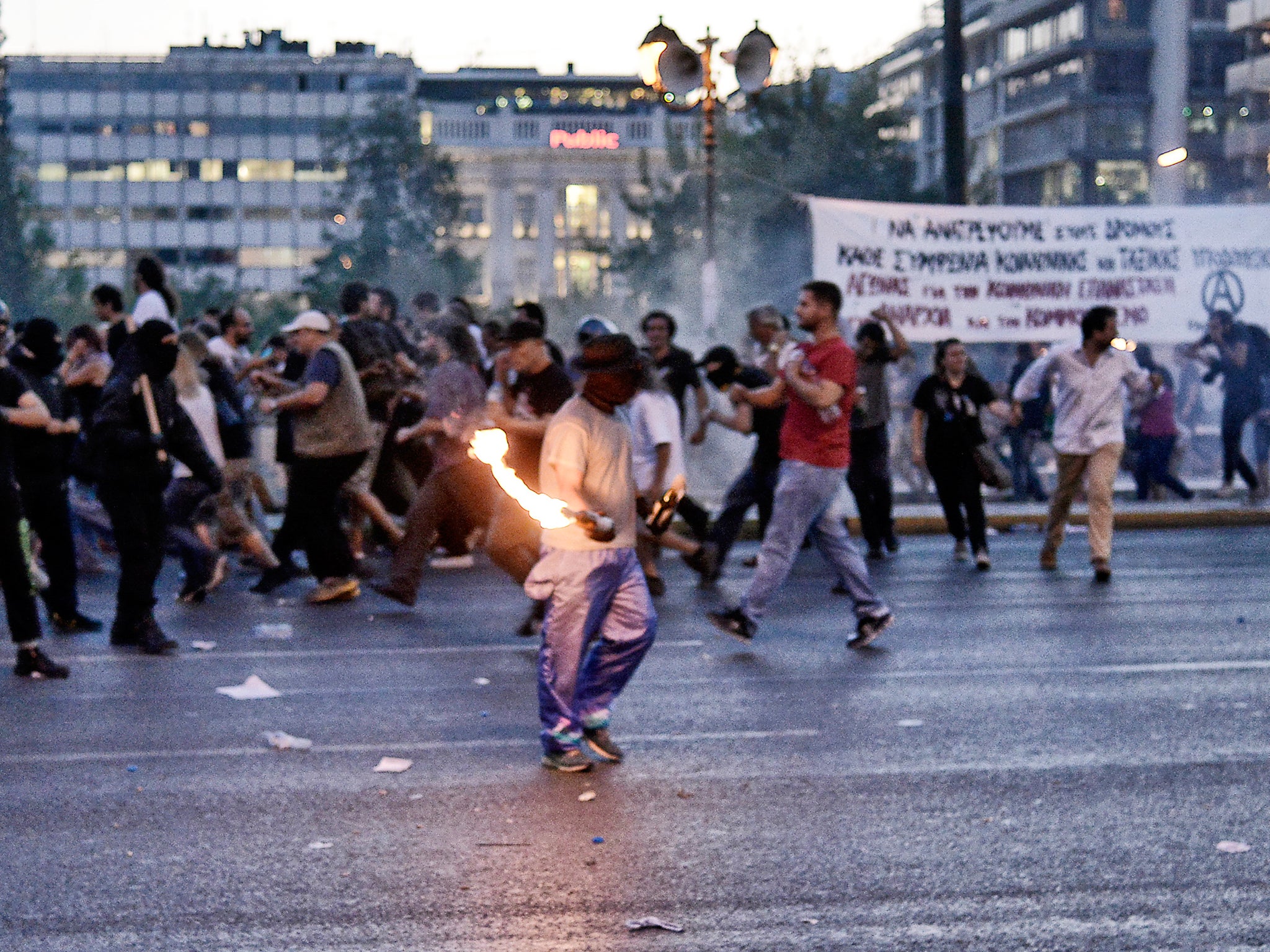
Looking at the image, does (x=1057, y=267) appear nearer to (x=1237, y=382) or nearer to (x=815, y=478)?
(x=1237, y=382)

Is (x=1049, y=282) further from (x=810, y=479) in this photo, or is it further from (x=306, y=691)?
(x=306, y=691)

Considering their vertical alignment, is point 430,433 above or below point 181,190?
below

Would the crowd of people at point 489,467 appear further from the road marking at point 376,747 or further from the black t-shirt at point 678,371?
the road marking at point 376,747

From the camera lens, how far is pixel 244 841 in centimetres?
596

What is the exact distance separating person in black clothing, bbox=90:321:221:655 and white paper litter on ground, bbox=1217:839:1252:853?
5801 mm

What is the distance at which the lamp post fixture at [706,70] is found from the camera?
62.6 feet

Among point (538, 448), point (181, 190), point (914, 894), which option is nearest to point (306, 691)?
point (538, 448)

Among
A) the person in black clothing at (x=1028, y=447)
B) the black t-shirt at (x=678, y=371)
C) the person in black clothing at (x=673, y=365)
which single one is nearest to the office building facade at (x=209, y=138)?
the person in black clothing at (x=1028, y=447)

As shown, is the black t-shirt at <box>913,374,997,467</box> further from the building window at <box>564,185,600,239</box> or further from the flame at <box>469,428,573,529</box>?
the building window at <box>564,185,600,239</box>

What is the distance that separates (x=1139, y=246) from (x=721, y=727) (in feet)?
40.5

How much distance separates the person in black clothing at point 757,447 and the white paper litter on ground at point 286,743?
197 inches

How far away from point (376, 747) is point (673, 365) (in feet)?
20.6

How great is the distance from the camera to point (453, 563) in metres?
13.9

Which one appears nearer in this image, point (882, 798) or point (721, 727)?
point (882, 798)
